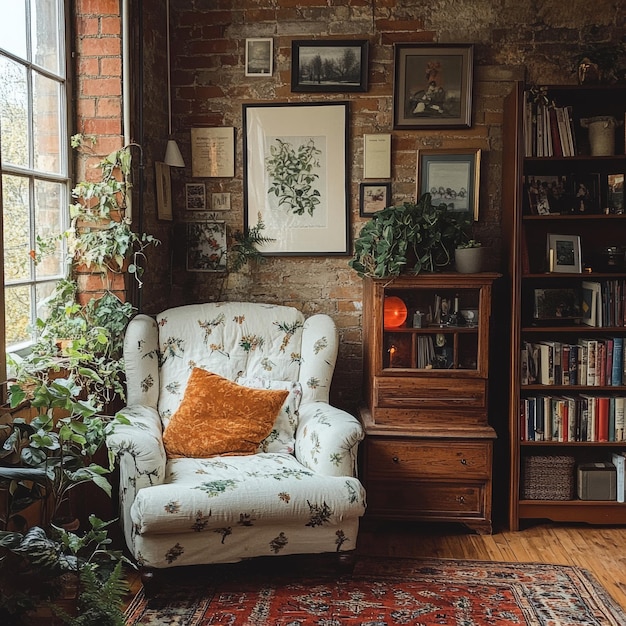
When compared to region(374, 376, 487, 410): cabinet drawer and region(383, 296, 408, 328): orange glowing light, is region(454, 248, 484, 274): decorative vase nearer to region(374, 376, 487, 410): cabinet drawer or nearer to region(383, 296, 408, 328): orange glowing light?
region(383, 296, 408, 328): orange glowing light

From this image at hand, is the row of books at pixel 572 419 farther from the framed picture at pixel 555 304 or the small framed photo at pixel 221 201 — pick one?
the small framed photo at pixel 221 201

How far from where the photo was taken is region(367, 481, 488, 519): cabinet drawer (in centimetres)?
341

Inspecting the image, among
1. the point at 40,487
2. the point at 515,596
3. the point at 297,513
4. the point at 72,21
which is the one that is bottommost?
the point at 515,596

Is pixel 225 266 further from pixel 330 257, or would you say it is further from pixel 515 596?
pixel 515 596

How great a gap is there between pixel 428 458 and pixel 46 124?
218cm

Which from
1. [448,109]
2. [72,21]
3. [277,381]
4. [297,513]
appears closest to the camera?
[297,513]

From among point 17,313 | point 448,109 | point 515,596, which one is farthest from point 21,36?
point 515,596

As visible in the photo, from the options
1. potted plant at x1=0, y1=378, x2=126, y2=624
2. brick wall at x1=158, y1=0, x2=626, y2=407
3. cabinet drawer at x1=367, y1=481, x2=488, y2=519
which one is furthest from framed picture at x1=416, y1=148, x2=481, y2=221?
potted plant at x1=0, y1=378, x2=126, y2=624

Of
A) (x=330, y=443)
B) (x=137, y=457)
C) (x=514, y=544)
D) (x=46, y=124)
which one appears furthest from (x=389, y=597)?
(x=46, y=124)

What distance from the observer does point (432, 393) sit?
3.43 metres

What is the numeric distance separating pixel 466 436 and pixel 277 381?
894 millimetres

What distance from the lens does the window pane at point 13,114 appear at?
8.89ft

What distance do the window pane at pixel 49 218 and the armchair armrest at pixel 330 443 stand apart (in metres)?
1.27

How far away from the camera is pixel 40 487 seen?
235cm
